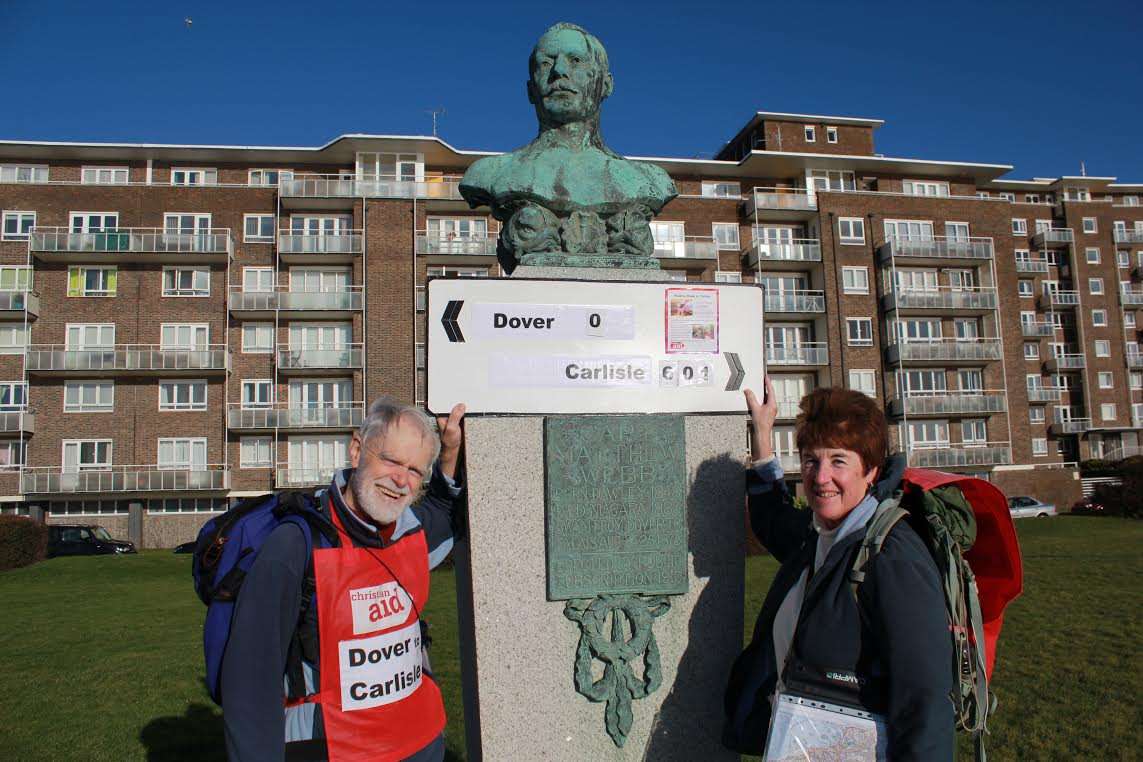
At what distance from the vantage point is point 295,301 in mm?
36781

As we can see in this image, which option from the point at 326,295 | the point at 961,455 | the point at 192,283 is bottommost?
the point at 961,455

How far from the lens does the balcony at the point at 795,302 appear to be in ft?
134

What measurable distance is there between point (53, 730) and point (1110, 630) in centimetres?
1107

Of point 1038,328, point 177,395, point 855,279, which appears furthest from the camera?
point 1038,328

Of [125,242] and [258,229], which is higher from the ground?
[258,229]

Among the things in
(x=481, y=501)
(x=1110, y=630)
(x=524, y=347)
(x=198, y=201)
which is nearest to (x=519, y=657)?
(x=481, y=501)

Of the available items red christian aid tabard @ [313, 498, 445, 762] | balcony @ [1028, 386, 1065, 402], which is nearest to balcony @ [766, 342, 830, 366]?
balcony @ [1028, 386, 1065, 402]

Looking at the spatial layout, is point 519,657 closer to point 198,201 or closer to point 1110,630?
point 1110,630

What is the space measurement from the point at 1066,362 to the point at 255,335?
50559mm

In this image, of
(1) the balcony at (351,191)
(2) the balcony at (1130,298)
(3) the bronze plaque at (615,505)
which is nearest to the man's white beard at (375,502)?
(3) the bronze plaque at (615,505)

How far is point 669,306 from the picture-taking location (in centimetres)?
384

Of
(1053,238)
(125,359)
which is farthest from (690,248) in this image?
(1053,238)

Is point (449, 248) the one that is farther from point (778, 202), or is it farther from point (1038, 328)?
point (1038, 328)

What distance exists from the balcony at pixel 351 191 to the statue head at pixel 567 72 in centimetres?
3382
